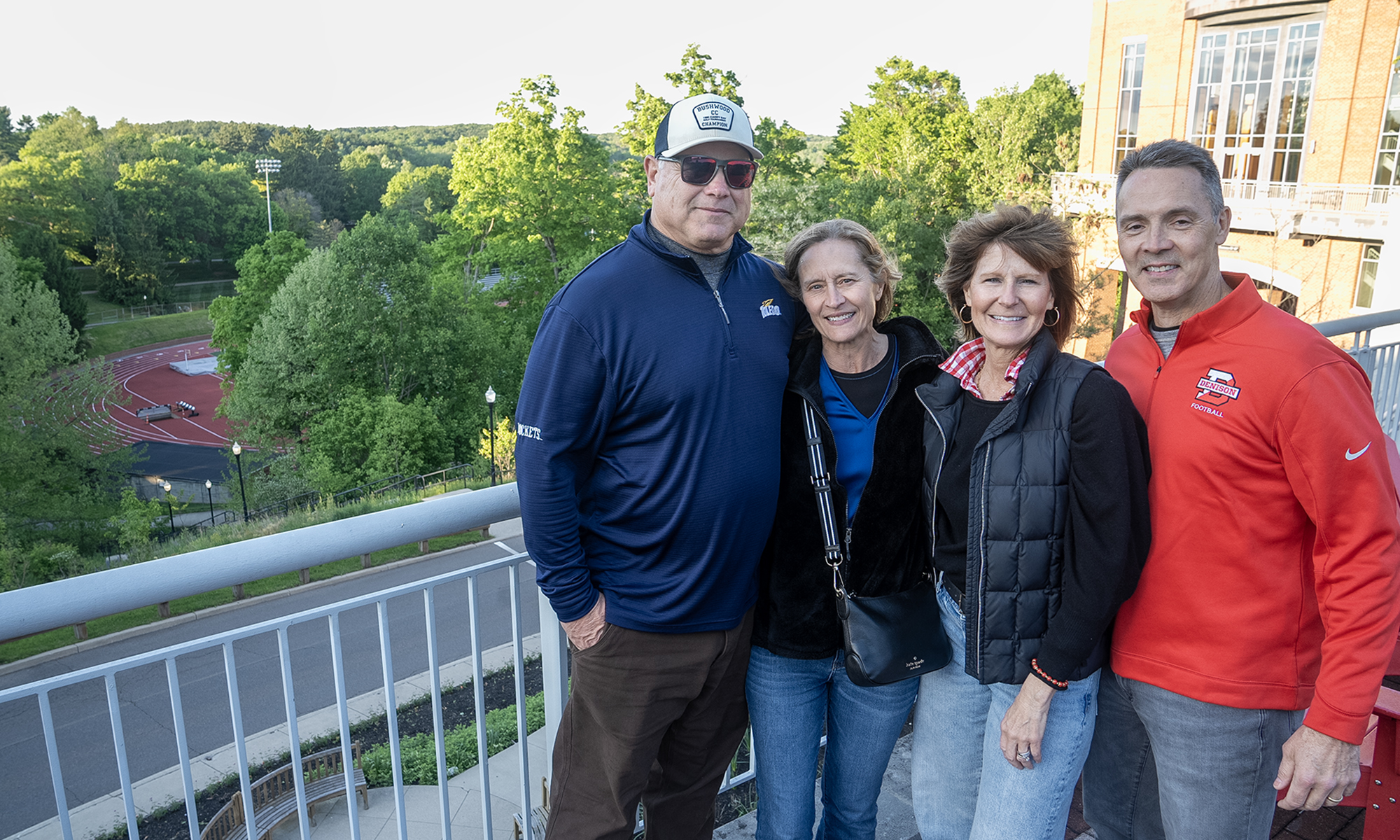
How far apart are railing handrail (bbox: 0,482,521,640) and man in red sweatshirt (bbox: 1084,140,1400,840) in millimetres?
1550

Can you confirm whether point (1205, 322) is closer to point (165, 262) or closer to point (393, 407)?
point (393, 407)

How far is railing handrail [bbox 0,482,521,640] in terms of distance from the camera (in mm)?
1463

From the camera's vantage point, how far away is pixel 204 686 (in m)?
19.0

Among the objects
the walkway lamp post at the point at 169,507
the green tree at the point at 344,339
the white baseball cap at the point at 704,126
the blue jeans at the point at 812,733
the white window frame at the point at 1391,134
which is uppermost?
the white window frame at the point at 1391,134

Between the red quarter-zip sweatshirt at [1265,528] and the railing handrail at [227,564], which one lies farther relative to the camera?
the red quarter-zip sweatshirt at [1265,528]

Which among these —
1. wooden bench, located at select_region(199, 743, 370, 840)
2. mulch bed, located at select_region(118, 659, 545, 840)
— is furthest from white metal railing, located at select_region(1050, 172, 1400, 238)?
wooden bench, located at select_region(199, 743, 370, 840)

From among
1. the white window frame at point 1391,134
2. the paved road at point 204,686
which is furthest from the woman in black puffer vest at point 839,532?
the white window frame at point 1391,134

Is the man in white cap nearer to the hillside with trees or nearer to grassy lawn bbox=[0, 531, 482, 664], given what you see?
grassy lawn bbox=[0, 531, 482, 664]

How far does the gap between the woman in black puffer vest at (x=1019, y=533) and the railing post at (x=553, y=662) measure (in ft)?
3.24

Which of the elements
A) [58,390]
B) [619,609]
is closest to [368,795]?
[619,609]

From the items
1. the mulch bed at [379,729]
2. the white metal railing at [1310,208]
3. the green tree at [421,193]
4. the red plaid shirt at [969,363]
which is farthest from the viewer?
the green tree at [421,193]

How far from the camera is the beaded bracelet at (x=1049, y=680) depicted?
1.87 meters

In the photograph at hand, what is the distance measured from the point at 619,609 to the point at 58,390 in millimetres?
40485

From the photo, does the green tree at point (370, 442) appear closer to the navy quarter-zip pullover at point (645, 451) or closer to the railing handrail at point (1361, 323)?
the railing handrail at point (1361, 323)
